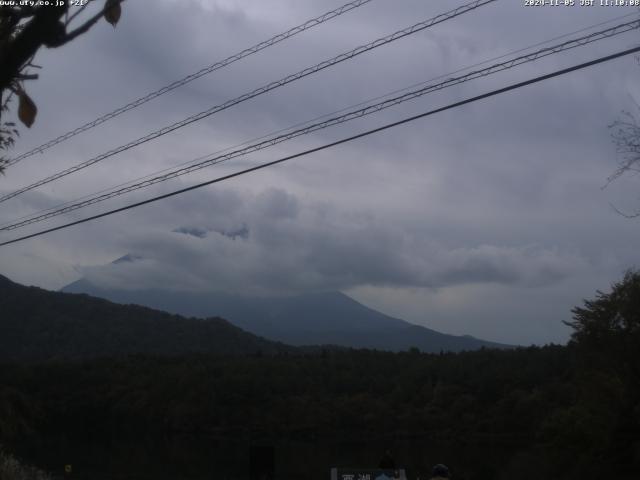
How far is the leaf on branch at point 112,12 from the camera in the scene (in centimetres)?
496

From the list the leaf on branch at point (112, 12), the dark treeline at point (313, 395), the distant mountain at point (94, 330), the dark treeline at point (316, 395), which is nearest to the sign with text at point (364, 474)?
the leaf on branch at point (112, 12)

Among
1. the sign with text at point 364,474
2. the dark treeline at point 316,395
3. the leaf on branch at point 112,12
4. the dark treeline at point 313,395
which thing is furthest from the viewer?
the dark treeline at point 313,395

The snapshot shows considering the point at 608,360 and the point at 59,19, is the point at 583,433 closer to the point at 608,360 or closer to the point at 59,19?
the point at 608,360

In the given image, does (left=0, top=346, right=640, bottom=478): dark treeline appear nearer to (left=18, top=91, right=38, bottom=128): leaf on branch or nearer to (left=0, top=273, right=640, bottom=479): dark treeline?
(left=0, top=273, right=640, bottom=479): dark treeline

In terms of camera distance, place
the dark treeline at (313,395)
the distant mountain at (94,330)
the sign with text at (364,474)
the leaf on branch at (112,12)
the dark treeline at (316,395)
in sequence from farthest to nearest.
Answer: the distant mountain at (94,330), the dark treeline at (313,395), the dark treeline at (316,395), the sign with text at (364,474), the leaf on branch at (112,12)

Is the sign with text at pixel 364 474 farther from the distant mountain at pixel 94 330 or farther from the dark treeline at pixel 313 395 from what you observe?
the distant mountain at pixel 94 330

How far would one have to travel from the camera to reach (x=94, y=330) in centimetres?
12288

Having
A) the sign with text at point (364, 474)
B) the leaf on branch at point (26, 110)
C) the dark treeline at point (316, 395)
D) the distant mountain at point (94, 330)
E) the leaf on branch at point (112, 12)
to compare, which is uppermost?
the distant mountain at point (94, 330)

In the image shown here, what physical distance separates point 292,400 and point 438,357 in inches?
650

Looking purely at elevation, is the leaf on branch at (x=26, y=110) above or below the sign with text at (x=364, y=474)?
above

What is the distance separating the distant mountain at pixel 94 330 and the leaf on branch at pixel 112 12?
95.5 m

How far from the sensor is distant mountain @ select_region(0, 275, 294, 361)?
108 m

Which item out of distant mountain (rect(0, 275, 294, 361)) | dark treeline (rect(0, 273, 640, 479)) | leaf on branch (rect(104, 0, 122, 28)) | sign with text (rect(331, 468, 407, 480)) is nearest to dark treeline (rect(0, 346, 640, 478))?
dark treeline (rect(0, 273, 640, 479))

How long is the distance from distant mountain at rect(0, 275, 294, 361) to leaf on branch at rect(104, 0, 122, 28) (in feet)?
313
